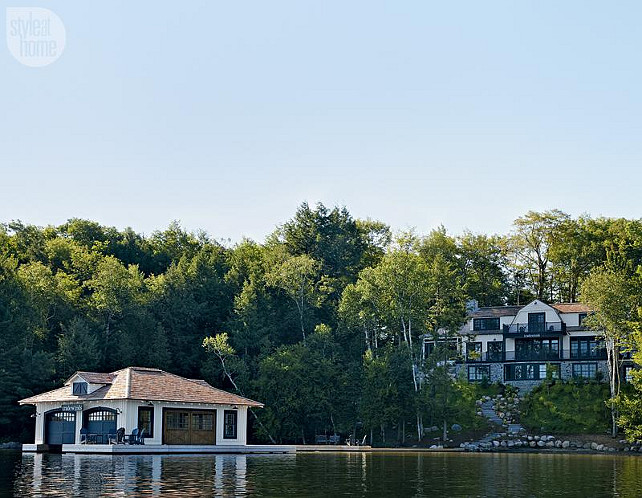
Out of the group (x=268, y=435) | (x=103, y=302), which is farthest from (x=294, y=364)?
(x=103, y=302)

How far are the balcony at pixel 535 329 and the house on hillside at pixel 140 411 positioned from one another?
27087 millimetres

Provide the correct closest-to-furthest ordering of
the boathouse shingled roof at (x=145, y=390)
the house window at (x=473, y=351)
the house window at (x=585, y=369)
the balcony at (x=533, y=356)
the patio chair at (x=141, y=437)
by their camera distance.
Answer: the patio chair at (x=141, y=437), the boathouse shingled roof at (x=145, y=390), the house window at (x=585, y=369), the balcony at (x=533, y=356), the house window at (x=473, y=351)

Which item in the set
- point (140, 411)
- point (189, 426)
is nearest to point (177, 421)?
point (189, 426)

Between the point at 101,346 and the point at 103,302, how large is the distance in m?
3.41

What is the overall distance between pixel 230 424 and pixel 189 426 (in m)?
3.26

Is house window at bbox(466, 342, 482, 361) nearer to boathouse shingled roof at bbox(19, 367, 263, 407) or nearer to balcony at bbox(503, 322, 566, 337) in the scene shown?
balcony at bbox(503, 322, 566, 337)

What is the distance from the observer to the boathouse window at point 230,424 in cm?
5544

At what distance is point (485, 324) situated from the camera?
75562 millimetres

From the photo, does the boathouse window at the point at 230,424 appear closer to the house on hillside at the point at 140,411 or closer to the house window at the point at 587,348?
the house on hillside at the point at 140,411

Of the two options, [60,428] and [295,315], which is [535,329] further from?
[60,428]

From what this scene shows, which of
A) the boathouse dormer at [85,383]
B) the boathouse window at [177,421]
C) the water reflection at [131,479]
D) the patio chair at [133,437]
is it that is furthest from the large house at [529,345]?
the water reflection at [131,479]

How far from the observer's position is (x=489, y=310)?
76.9 m

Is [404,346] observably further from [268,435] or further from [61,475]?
[61,475]

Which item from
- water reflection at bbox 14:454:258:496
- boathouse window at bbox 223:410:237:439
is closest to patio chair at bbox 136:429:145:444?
boathouse window at bbox 223:410:237:439
